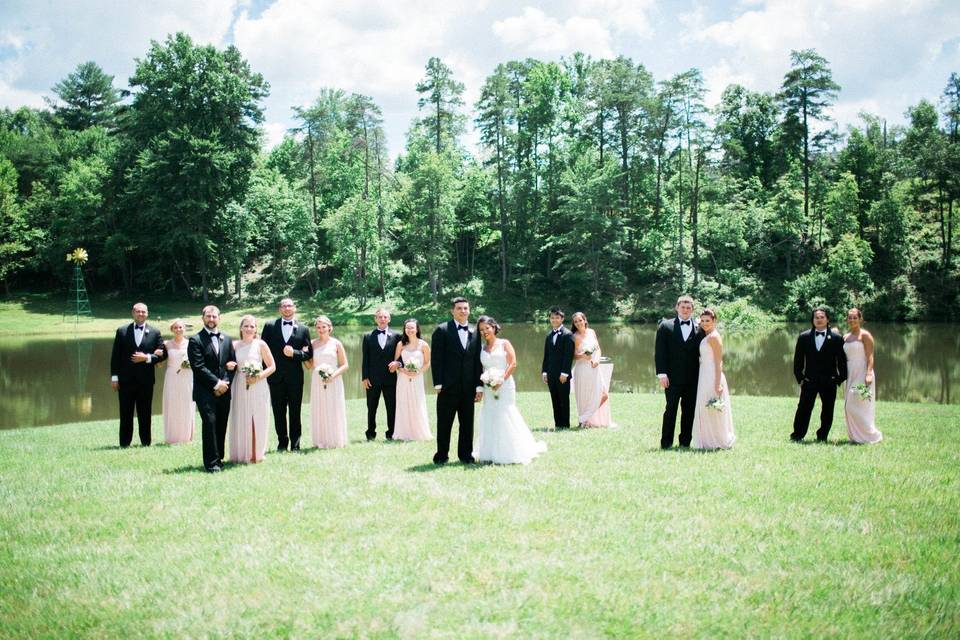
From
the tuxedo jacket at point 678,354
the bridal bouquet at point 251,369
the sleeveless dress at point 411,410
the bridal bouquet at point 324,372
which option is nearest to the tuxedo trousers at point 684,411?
the tuxedo jacket at point 678,354

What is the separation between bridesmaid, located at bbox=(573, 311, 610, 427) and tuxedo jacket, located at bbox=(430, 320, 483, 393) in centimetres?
422

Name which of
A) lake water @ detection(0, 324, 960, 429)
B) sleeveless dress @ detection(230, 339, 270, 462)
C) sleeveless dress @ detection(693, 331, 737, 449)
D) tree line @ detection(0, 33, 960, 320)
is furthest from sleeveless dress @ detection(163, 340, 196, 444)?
tree line @ detection(0, 33, 960, 320)

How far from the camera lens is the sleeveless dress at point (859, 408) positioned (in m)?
10.6

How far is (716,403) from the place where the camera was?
982 centimetres

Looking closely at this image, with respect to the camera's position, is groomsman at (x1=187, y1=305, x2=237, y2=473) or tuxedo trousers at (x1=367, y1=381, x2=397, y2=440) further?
tuxedo trousers at (x1=367, y1=381, x2=397, y2=440)

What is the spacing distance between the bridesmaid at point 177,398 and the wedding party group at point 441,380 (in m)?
0.02

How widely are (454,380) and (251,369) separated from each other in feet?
9.46

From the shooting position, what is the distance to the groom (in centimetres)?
929

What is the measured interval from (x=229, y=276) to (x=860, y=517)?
2267 inches

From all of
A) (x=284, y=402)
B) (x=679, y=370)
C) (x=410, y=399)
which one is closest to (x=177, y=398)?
(x=284, y=402)

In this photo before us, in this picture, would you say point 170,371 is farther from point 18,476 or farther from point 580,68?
point 580,68

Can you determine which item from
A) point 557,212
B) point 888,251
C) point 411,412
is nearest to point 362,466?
point 411,412

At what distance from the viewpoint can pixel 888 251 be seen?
49281 mm

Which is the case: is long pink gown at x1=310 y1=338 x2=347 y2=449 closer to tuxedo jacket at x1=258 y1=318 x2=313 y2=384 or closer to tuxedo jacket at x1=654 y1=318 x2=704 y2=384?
tuxedo jacket at x1=258 y1=318 x2=313 y2=384
